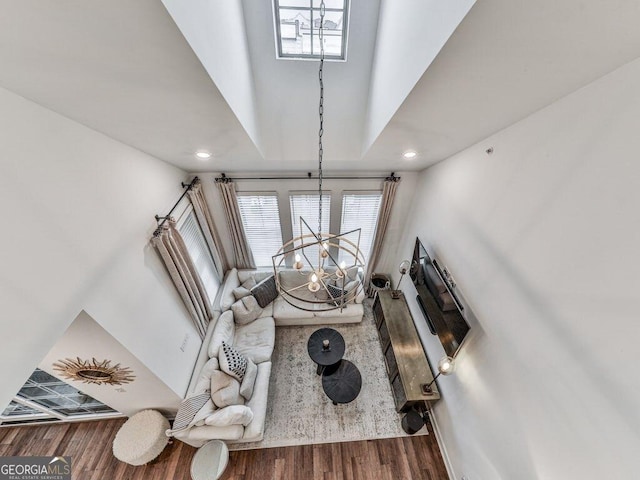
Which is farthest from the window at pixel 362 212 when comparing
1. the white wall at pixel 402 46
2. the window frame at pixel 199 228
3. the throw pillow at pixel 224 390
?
the throw pillow at pixel 224 390

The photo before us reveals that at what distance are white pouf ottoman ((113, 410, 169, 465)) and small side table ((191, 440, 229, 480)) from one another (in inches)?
19.6

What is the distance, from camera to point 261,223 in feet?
14.5

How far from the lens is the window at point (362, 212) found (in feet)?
13.7

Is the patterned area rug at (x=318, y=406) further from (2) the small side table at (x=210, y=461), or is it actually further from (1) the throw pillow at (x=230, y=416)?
(1) the throw pillow at (x=230, y=416)

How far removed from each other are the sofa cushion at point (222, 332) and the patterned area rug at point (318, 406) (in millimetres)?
844

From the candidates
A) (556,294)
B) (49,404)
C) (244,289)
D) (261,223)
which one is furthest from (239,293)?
(556,294)

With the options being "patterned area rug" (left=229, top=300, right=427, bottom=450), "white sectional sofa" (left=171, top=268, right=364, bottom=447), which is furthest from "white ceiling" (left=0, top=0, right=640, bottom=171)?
"patterned area rug" (left=229, top=300, right=427, bottom=450)

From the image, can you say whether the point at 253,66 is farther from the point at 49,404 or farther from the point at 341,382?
the point at 49,404

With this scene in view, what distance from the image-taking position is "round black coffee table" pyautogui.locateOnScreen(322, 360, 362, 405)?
3113 mm

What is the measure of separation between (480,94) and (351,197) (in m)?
2.75

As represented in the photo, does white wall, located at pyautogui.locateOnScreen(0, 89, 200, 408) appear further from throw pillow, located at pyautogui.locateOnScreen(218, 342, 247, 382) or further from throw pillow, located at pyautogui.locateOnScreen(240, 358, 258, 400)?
throw pillow, located at pyautogui.locateOnScreen(240, 358, 258, 400)

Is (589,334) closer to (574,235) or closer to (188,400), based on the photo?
(574,235)

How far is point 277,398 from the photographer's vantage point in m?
3.40

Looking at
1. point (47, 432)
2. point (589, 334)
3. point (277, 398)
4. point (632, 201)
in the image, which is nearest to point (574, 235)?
point (632, 201)
